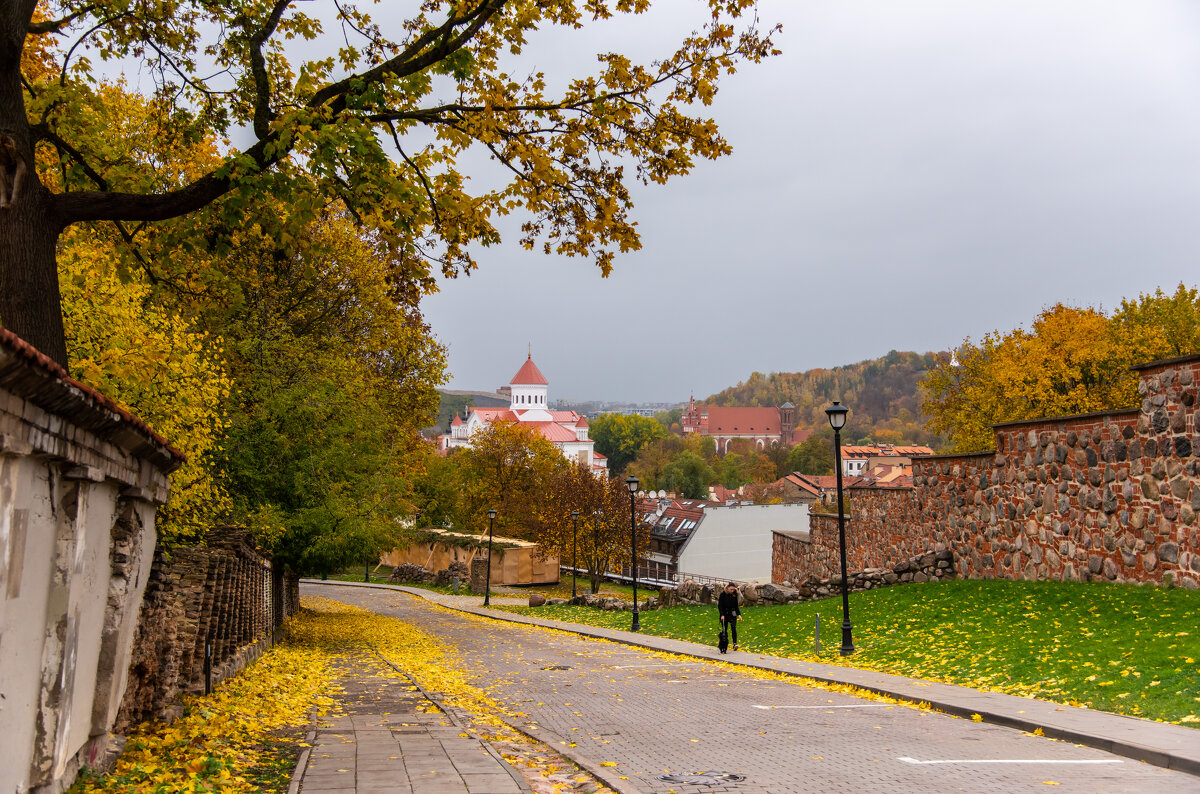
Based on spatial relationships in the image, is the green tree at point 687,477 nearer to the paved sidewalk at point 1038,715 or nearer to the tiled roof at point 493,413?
the tiled roof at point 493,413

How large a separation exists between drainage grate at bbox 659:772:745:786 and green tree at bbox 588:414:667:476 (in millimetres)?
150723

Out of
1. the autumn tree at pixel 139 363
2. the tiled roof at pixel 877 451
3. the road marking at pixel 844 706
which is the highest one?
the tiled roof at pixel 877 451

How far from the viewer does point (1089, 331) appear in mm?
38312

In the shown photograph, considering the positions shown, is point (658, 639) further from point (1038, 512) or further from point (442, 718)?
point (442, 718)

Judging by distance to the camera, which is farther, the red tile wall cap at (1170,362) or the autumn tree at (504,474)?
the autumn tree at (504,474)

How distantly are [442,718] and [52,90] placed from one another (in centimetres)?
801

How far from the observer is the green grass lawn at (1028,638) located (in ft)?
33.5

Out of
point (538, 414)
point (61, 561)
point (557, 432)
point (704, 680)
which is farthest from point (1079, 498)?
point (538, 414)

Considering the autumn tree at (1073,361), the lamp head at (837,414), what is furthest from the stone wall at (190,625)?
the autumn tree at (1073,361)

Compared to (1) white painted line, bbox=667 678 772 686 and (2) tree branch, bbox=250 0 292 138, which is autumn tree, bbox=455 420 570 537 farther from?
(2) tree branch, bbox=250 0 292 138

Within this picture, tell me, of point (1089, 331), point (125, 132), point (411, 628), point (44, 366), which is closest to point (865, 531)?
point (411, 628)

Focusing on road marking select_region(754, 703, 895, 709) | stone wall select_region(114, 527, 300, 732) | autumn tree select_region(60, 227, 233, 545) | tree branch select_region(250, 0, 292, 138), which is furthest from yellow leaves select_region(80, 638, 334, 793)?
tree branch select_region(250, 0, 292, 138)

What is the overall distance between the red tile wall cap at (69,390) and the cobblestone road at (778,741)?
4.77 metres

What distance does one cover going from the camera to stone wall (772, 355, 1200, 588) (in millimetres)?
14055
